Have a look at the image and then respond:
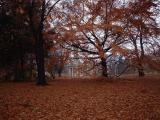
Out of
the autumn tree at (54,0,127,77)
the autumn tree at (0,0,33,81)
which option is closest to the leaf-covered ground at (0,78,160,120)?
the autumn tree at (54,0,127,77)

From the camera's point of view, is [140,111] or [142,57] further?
[142,57]

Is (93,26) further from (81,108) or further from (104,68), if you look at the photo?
(81,108)

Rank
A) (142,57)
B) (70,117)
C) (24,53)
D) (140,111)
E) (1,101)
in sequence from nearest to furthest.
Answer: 1. (70,117)
2. (140,111)
3. (1,101)
4. (142,57)
5. (24,53)

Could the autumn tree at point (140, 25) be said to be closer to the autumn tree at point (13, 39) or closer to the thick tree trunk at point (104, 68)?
the thick tree trunk at point (104, 68)

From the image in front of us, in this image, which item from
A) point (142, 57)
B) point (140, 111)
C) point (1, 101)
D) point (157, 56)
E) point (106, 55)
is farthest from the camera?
point (157, 56)

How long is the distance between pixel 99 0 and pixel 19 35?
9908 mm

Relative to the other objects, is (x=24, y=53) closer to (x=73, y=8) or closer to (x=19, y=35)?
(x=19, y=35)

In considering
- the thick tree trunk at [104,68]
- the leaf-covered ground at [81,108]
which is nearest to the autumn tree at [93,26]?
the thick tree trunk at [104,68]

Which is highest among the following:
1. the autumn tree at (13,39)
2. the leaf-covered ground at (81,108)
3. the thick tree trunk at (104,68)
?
the autumn tree at (13,39)

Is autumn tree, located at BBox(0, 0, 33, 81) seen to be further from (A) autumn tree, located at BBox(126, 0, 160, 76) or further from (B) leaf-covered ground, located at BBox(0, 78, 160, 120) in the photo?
(B) leaf-covered ground, located at BBox(0, 78, 160, 120)

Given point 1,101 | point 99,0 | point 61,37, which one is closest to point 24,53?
point 61,37

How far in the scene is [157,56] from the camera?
116 ft

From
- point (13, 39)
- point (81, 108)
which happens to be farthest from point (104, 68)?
point (81, 108)

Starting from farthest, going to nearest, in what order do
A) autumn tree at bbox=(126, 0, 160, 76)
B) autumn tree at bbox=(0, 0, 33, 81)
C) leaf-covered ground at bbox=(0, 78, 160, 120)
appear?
autumn tree at bbox=(0, 0, 33, 81)
autumn tree at bbox=(126, 0, 160, 76)
leaf-covered ground at bbox=(0, 78, 160, 120)
